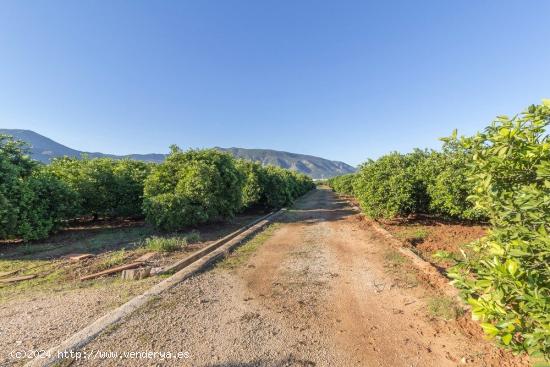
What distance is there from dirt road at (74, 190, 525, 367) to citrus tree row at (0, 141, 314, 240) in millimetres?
4777

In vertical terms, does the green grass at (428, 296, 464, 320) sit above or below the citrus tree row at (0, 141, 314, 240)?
below

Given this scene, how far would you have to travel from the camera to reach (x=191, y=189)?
10438mm

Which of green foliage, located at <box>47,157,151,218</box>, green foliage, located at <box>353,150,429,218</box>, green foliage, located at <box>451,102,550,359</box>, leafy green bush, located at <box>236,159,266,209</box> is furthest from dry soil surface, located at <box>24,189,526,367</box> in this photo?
leafy green bush, located at <box>236,159,266,209</box>

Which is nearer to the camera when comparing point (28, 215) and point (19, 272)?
point (19, 272)

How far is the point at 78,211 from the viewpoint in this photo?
1096 cm

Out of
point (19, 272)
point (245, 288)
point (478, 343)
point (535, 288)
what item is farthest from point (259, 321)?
point (19, 272)

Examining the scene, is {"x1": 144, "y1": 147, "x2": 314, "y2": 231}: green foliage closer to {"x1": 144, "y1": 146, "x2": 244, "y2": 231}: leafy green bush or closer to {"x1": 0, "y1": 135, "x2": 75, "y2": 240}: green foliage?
{"x1": 144, "y1": 146, "x2": 244, "y2": 231}: leafy green bush

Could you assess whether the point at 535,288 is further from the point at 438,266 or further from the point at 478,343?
the point at 438,266

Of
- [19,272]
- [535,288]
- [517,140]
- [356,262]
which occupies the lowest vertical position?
[19,272]

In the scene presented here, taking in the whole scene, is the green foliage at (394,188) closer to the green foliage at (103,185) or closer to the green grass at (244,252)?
the green grass at (244,252)

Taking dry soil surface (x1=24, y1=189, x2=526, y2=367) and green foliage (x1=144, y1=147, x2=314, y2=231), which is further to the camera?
green foliage (x1=144, y1=147, x2=314, y2=231)

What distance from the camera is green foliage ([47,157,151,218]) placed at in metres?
12.3

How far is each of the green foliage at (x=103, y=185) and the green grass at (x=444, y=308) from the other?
11917mm

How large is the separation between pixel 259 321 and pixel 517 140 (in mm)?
3823
